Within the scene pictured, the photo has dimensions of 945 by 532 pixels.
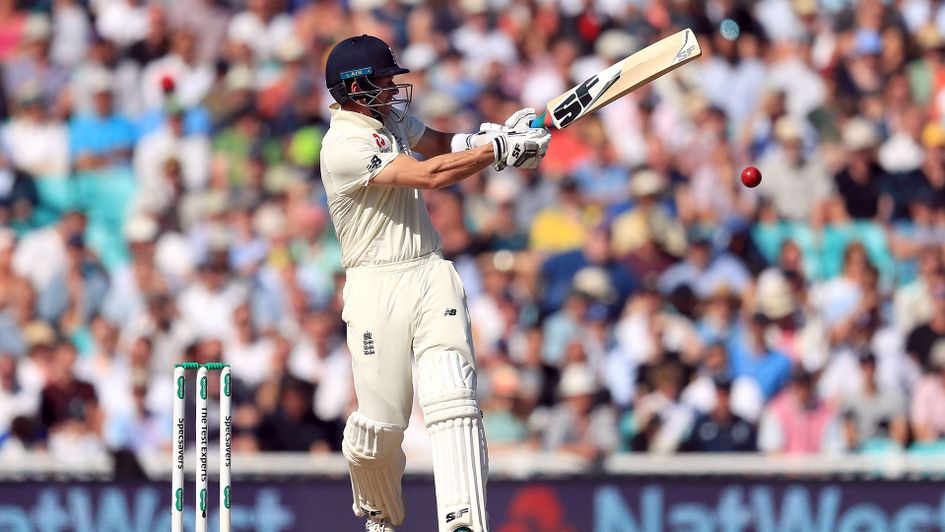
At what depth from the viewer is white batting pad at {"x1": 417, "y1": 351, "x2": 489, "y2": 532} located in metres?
5.89

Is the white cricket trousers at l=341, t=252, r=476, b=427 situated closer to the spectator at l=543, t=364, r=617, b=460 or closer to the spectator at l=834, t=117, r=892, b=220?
the spectator at l=543, t=364, r=617, b=460

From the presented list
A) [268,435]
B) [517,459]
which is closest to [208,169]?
[268,435]

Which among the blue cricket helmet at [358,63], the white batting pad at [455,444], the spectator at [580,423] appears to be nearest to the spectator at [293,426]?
the spectator at [580,423]

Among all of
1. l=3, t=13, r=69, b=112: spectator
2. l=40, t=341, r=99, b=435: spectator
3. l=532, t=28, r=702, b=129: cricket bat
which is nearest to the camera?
l=532, t=28, r=702, b=129: cricket bat

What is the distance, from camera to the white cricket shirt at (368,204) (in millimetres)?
6109

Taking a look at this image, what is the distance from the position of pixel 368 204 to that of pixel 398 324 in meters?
0.46

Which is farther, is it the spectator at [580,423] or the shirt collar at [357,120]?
the spectator at [580,423]

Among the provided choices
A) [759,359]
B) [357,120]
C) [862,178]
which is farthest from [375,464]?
[862,178]

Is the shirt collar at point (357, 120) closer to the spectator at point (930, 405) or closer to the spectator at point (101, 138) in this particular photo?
the spectator at point (930, 405)

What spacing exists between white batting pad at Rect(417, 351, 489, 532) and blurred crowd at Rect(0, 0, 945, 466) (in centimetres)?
274

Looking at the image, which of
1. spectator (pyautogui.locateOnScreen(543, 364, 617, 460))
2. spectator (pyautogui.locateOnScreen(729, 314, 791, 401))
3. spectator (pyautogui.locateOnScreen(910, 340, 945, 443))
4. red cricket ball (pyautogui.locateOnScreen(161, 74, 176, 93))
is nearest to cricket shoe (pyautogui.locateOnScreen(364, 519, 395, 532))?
spectator (pyautogui.locateOnScreen(543, 364, 617, 460))

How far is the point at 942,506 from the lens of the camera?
7.80 metres

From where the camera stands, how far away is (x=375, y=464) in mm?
6332

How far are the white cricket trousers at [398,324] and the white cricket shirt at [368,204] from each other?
6 centimetres
